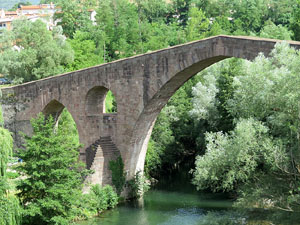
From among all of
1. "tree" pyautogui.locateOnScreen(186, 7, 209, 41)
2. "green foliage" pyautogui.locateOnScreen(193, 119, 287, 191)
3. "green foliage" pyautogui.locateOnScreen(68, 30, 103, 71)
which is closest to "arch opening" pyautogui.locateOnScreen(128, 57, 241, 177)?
"green foliage" pyautogui.locateOnScreen(193, 119, 287, 191)

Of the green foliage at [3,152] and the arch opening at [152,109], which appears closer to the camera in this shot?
the green foliage at [3,152]

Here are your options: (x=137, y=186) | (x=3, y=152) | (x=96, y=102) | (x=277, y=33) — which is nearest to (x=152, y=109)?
(x=96, y=102)

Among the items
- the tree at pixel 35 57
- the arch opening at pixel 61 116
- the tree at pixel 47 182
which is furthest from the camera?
the tree at pixel 35 57

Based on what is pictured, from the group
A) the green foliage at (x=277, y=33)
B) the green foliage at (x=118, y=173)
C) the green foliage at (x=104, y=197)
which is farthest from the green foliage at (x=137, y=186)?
the green foliage at (x=277, y=33)

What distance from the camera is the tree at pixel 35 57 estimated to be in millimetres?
38000

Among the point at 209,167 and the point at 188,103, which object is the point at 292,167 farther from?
the point at 188,103

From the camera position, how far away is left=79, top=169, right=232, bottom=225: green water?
75.6ft

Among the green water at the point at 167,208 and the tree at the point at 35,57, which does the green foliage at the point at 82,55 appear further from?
the green water at the point at 167,208

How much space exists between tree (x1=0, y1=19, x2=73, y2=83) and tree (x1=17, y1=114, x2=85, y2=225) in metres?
18.1

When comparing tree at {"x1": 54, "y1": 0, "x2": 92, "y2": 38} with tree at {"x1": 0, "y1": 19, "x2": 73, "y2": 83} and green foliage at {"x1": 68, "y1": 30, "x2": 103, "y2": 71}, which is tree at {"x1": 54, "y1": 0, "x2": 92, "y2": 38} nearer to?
green foliage at {"x1": 68, "y1": 30, "x2": 103, "y2": 71}

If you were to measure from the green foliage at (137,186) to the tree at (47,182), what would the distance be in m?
6.09

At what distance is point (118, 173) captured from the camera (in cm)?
2600

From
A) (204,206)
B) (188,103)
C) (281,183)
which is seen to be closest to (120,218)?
(204,206)

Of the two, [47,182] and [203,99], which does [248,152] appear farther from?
[203,99]
